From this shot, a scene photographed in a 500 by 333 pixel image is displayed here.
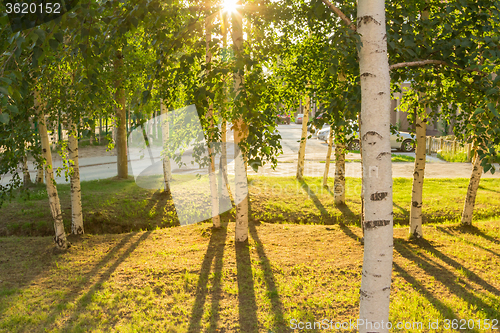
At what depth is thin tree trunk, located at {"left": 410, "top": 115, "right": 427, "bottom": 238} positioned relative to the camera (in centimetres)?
762

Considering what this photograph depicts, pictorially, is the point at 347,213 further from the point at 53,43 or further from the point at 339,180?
the point at 53,43

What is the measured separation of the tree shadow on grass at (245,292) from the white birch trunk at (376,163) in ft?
6.39

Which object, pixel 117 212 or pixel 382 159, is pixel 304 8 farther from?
pixel 117 212

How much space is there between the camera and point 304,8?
21.6ft

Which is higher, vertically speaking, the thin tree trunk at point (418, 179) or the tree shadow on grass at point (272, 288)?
the thin tree trunk at point (418, 179)

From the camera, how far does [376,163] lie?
3.02 meters

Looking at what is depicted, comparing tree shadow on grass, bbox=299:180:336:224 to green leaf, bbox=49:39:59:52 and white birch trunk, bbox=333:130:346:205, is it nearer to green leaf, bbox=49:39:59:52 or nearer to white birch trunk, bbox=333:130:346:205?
white birch trunk, bbox=333:130:346:205

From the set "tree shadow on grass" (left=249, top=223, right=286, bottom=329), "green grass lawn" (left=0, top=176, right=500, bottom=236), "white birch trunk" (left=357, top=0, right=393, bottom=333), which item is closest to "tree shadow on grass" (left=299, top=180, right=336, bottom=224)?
"green grass lawn" (left=0, top=176, right=500, bottom=236)

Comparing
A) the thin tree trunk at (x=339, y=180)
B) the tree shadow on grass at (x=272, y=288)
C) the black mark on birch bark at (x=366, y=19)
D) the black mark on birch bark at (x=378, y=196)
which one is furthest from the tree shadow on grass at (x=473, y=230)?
the black mark on birch bark at (x=366, y=19)

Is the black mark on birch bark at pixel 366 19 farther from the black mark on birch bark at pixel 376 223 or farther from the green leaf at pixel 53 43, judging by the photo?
the green leaf at pixel 53 43

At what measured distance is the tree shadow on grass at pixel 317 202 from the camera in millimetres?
10094

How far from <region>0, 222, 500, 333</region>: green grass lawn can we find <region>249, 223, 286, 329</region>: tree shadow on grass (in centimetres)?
2

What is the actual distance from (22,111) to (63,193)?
6648mm

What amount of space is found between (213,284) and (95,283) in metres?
1.90
